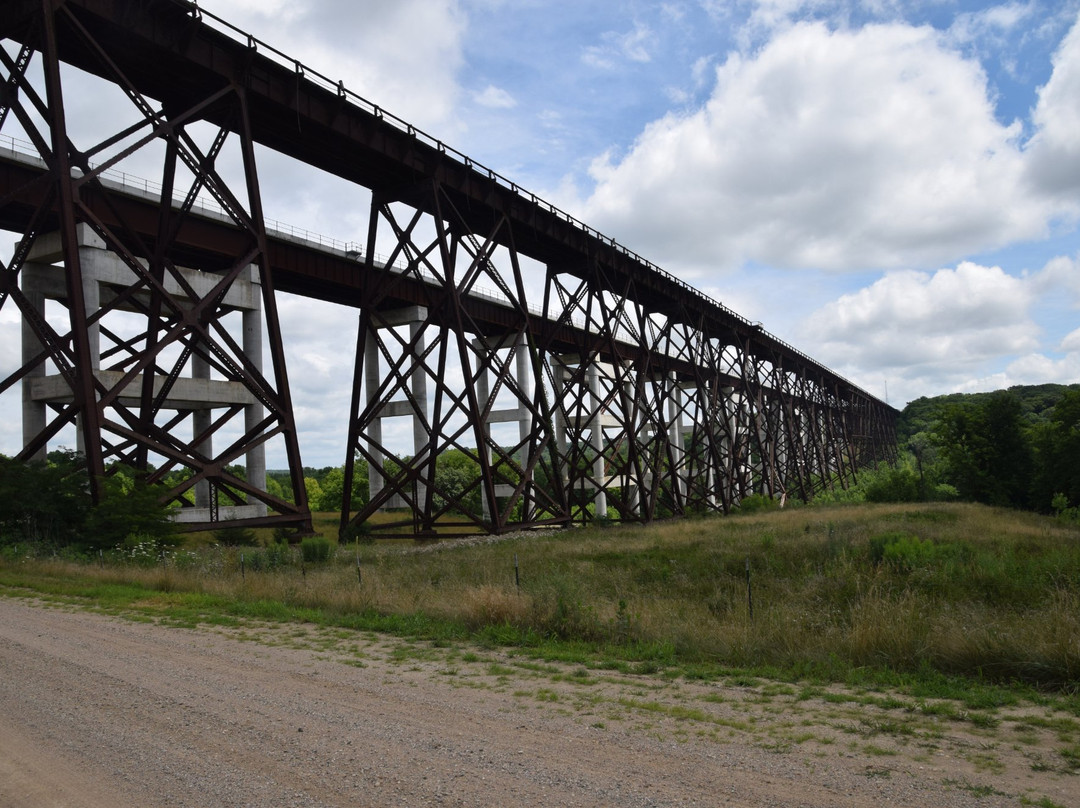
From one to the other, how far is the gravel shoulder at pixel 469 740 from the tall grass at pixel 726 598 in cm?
104

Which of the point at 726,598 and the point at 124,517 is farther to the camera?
the point at 124,517

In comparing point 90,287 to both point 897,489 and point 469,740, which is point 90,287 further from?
point 897,489

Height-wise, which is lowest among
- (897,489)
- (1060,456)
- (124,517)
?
(897,489)

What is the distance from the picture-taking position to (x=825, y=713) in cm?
536

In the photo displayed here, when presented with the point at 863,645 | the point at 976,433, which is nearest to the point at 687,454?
the point at 976,433

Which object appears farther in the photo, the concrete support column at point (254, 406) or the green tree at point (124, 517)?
the concrete support column at point (254, 406)

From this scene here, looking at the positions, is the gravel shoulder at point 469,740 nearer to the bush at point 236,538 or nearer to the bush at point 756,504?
the bush at point 236,538

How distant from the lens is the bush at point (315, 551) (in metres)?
15.2

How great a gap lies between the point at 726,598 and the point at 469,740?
6969mm

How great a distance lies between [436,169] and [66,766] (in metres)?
18.2

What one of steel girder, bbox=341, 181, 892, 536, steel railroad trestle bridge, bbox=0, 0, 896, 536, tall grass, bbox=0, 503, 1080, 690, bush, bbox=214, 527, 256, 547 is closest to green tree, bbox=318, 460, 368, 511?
steel girder, bbox=341, 181, 892, 536

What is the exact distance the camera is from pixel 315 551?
50.4ft

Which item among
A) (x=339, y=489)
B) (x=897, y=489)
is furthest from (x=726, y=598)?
(x=339, y=489)

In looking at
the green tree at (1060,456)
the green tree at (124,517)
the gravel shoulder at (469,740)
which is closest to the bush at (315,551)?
the green tree at (124,517)
